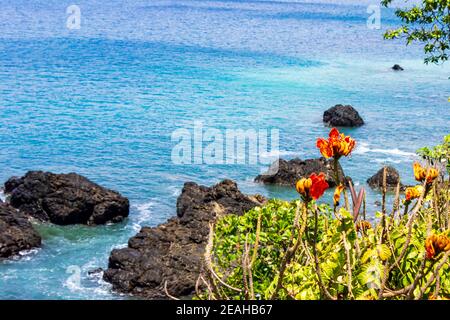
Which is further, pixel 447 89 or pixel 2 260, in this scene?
pixel 447 89

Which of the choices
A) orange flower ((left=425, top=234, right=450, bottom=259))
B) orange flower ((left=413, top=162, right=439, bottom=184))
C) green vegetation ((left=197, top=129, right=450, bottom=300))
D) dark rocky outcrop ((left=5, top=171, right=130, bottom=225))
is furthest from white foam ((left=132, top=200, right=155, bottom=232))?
orange flower ((left=425, top=234, right=450, bottom=259))

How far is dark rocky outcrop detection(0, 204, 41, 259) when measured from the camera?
2520 cm

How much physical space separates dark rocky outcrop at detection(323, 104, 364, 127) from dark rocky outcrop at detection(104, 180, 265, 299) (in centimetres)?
2260

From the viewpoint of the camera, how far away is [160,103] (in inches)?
2307

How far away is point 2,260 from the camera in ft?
81.7

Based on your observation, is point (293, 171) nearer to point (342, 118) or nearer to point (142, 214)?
point (142, 214)

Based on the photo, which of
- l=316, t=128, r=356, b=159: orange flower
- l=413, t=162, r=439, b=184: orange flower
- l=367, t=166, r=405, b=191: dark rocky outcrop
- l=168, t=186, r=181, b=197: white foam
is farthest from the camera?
l=367, t=166, r=405, b=191: dark rocky outcrop

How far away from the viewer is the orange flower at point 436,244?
437 centimetres

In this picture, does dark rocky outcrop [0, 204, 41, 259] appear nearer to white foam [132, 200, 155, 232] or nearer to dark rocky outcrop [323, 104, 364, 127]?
white foam [132, 200, 155, 232]

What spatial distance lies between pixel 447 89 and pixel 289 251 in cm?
6618

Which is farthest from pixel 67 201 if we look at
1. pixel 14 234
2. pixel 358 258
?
pixel 358 258

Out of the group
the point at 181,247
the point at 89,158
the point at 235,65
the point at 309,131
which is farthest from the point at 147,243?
the point at 235,65

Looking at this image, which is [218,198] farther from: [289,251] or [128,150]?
[289,251]

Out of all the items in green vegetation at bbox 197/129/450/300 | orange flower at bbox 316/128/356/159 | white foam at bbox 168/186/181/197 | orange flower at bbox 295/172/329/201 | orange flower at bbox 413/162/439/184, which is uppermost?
orange flower at bbox 316/128/356/159
